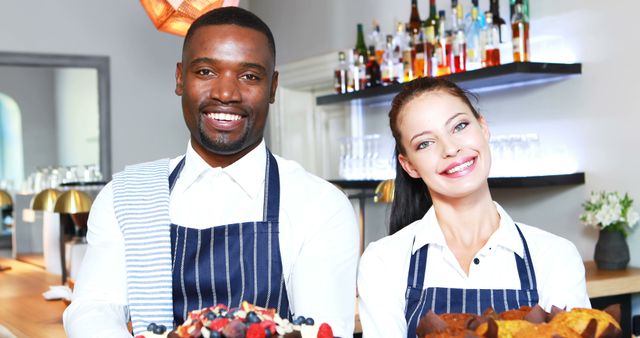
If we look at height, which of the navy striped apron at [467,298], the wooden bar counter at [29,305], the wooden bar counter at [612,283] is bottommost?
the wooden bar counter at [29,305]

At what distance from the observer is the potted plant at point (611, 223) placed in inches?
116

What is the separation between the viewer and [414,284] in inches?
60.7

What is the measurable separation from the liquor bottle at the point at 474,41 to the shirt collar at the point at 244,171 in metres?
1.95

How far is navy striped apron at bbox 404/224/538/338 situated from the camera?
58.9 inches

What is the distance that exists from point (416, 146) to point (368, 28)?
2.96 meters

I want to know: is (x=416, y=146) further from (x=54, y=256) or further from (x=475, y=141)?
(x=54, y=256)

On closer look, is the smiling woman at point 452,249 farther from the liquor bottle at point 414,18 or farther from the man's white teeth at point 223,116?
the liquor bottle at point 414,18

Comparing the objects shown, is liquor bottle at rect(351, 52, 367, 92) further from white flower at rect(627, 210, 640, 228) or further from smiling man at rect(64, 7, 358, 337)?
smiling man at rect(64, 7, 358, 337)

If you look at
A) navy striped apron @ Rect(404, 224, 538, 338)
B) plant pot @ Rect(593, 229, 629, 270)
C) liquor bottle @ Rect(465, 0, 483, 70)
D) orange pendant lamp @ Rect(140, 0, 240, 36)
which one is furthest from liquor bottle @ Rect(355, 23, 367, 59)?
navy striped apron @ Rect(404, 224, 538, 338)

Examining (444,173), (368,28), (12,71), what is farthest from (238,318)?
(12,71)

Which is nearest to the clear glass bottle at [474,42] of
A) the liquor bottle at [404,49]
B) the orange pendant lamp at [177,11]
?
the liquor bottle at [404,49]

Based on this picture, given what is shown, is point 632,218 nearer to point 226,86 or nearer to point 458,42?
point 458,42

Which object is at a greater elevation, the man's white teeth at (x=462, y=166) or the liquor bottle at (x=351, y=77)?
the liquor bottle at (x=351, y=77)

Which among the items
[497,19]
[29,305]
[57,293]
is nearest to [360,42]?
[497,19]
